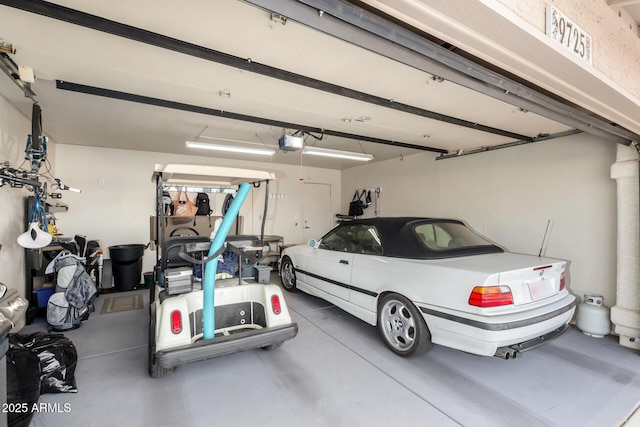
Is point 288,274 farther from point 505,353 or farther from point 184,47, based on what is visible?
point 184,47

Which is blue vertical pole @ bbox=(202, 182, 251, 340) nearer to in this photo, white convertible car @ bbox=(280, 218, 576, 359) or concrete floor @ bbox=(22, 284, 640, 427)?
concrete floor @ bbox=(22, 284, 640, 427)

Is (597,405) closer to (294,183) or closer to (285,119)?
(285,119)

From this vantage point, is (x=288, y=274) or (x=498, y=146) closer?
(x=498, y=146)

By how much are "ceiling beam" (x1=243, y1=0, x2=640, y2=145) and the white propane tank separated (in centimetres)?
267

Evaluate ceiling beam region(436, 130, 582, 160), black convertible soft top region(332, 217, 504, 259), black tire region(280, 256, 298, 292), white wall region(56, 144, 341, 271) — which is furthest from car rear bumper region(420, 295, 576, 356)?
white wall region(56, 144, 341, 271)

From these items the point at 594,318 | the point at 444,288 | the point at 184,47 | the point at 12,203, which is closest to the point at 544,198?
the point at 594,318

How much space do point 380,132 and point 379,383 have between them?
3.34 meters

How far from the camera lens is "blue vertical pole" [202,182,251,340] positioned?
8.07ft

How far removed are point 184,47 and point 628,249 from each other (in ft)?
16.1

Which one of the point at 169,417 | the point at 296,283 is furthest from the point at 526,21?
the point at 296,283

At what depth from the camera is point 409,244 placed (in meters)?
3.11

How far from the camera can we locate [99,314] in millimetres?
4086

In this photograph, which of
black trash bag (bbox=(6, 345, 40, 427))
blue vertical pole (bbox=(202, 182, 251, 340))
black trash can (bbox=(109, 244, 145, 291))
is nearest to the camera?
black trash bag (bbox=(6, 345, 40, 427))

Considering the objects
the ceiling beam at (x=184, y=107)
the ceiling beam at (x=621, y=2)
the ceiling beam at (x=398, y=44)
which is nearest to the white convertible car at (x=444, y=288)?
the ceiling beam at (x=398, y=44)
